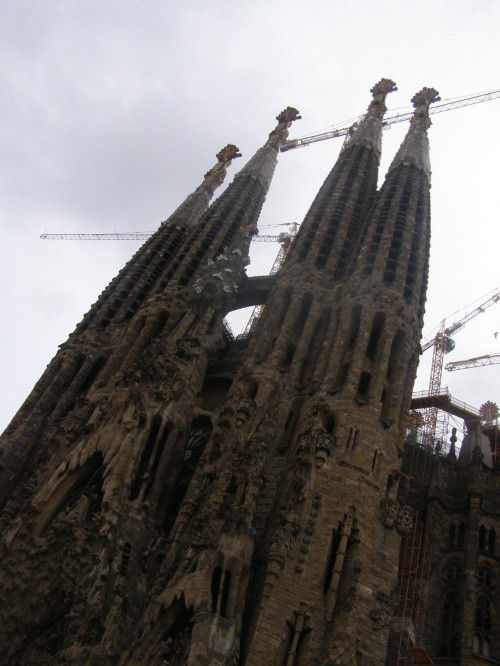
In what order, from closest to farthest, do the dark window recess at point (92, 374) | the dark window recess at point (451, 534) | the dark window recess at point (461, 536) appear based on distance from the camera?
1. the dark window recess at point (461, 536)
2. the dark window recess at point (451, 534)
3. the dark window recess at point (92, 374)

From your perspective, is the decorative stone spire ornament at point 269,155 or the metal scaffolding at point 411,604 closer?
the metal scaffolding at point 411,604

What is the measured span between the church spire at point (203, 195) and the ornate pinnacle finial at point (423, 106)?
1467 cm

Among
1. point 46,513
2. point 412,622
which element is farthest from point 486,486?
point 46,513

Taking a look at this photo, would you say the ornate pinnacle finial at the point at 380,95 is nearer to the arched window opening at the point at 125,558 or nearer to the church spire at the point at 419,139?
the church spire at the point at 419,139

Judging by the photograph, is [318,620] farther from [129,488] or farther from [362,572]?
[129,488]

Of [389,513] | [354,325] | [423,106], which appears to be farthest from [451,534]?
[423,106]

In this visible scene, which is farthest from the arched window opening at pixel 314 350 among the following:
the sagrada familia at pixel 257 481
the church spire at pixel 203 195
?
the church spire at pixel 203 195

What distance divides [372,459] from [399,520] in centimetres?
209

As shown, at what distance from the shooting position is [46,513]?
79.5 ft

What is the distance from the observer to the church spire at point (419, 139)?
39.7 m

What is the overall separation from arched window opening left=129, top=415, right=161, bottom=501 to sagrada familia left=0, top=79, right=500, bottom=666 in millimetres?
84

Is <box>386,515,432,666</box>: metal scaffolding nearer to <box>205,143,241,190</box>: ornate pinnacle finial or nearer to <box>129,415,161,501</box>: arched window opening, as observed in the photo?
<box>129,415,161,501</box>: arched window opening

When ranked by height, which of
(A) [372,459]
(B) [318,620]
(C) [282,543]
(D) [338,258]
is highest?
(D) [338,258]

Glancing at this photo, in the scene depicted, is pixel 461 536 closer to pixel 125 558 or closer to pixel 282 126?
pixel 125 558
